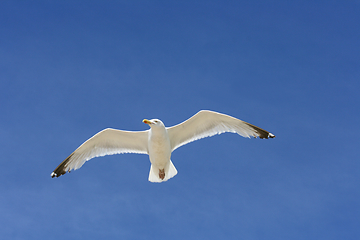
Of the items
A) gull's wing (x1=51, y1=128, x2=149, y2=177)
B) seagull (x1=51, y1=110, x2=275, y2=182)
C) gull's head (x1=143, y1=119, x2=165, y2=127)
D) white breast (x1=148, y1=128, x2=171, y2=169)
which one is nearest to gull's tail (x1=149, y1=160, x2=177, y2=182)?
seagull (x1=51, y1=110, x2=275, y2=182)

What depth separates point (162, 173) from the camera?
8.77m

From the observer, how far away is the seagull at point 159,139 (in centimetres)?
845

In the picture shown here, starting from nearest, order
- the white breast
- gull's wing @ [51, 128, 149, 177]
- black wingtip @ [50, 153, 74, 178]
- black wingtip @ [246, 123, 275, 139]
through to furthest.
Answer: the white breast < black wingtip @ [246, 123, 275, 139] < gull's wing @ [51, 128, 149, 177] < black wingtip @ [50, 153, 74, 178]

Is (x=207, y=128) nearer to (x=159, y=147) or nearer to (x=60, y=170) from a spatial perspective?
(x=159, y=147)

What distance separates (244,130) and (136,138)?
288cm

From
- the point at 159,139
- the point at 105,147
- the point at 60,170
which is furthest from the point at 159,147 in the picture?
the point at 60,170

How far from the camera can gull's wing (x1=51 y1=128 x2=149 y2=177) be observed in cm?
899

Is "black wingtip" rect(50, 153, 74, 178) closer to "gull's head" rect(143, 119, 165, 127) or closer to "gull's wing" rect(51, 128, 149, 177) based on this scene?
"gull's wing" rect(51, 128, 149, 177)

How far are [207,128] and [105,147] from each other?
2.83 meters

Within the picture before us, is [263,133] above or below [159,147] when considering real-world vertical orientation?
above

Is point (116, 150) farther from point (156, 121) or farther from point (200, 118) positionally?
point (200, 118)

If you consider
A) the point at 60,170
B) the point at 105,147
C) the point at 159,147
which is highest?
the point at 105,147

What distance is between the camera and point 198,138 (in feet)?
29.6

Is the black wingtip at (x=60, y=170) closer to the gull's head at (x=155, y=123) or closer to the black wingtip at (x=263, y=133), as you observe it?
the gull's head at (x=155, y=123)
